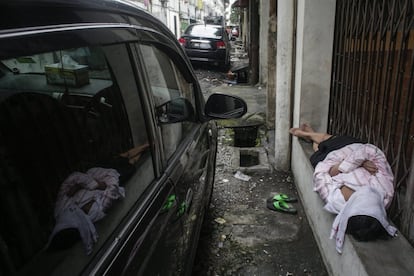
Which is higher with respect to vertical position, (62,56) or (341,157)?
(62,56)

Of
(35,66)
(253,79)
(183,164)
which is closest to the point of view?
(35,66)

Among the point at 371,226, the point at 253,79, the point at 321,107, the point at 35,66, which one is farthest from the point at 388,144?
the point at 253,79

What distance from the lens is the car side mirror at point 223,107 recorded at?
2.57 meters

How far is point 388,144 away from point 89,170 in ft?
7.03

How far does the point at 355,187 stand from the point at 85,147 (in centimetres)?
186

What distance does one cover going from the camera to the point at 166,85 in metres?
2.07

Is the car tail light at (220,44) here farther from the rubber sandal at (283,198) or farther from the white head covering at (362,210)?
the white head covering at (362,210)

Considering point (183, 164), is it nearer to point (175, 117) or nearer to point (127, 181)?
point (175, 117)

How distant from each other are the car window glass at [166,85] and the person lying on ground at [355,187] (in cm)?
109

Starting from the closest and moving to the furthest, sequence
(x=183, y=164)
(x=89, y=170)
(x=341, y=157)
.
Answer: (x=89, y=170), (x=183, y=164), (x=341, y=157)

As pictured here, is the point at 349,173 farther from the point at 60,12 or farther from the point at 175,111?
the point at 60,12

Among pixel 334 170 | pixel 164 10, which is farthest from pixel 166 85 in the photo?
pixel 164 10

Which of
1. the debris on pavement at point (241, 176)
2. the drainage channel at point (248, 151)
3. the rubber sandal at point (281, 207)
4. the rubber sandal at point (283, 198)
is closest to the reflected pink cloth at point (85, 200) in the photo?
the rubber sandal at point (281, 207)

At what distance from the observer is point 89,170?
1.17 m
